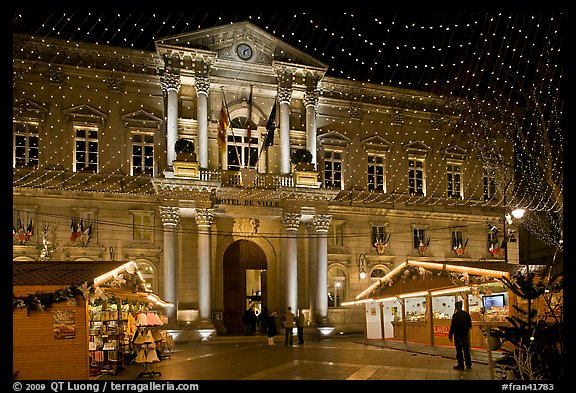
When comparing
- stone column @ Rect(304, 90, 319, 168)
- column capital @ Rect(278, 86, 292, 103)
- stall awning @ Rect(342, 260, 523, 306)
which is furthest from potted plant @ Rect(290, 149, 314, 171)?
stall awning @ Rect(342, 260, 523, 306)

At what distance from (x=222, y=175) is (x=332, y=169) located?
6.69m

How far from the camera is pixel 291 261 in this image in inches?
1314

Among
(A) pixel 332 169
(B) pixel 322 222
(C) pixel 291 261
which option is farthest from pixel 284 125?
(C) pixel 291 261

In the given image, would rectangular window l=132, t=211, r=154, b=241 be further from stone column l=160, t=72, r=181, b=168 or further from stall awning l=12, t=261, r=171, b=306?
stall awning l=12, t=261, r=171, b=306

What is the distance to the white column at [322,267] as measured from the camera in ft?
111

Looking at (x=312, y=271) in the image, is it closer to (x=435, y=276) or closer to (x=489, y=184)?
(x=435, y=276)

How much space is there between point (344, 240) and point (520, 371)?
24869 millimetres

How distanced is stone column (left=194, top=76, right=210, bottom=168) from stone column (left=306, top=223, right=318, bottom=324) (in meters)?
6.25

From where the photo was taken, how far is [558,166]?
2909 centimetres

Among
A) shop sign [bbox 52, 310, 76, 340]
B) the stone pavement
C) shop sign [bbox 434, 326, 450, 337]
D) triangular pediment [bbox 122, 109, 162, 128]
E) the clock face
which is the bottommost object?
the stone pavement

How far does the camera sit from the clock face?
34.6m

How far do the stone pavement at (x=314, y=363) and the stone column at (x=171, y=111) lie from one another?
9.53 meters
